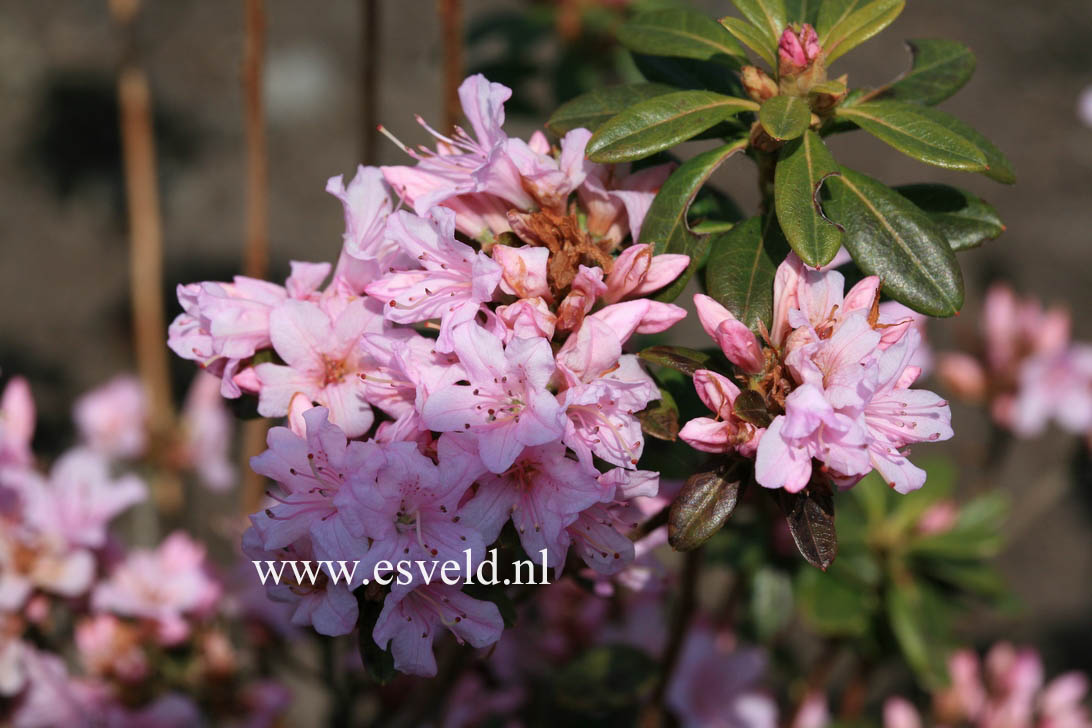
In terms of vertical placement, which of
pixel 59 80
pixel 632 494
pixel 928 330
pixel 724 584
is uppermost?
pixel 632 494

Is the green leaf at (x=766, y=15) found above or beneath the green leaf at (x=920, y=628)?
above

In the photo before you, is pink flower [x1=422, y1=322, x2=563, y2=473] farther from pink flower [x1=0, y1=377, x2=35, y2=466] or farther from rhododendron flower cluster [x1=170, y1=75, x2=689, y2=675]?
pink flower [x1=0, y1=377, x2=35, y2=466]

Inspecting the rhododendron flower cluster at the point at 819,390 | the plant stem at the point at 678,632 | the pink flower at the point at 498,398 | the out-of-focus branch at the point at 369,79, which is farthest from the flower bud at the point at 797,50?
the out-of-focus branch at the point at 369,79

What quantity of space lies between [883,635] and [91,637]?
1691 mm

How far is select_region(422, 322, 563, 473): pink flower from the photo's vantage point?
1052 millimetres

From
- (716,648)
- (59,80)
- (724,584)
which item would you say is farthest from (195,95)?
(716,648)

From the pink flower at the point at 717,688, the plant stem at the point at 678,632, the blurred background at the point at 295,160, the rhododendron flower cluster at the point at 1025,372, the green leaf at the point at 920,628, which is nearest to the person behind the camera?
the plant stem at the point at 678,632

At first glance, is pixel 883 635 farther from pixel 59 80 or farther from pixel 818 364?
pixel 59 80

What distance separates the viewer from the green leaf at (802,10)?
144cm

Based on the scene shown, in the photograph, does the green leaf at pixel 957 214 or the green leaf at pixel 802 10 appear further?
the green leaf at pixel 802 10

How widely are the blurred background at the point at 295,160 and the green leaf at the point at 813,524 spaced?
251 centimetres

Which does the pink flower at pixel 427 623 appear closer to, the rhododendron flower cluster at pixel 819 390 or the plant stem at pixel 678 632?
the rhododendron flower cluster at pixel 819 390

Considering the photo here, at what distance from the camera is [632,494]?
1.16 m

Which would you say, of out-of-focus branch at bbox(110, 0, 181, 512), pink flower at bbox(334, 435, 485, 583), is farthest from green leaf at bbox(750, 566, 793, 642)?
out-of-focus branch at bbox(110, 0, 181, 512)
